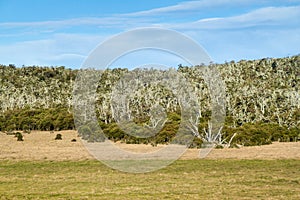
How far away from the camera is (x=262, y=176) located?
26.4 metres

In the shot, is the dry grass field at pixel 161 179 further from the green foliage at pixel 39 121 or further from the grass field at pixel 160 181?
the green foliage at pixel 39 121

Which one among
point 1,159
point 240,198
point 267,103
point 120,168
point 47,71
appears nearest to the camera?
point 240,198

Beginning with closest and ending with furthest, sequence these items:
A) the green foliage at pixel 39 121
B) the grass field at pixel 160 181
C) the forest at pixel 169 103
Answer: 1. the grass field at pixel 160 181
2. the forest at pixel 169 103
3. the green foliage at pixel 39 121

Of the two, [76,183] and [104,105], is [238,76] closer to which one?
[104,105]

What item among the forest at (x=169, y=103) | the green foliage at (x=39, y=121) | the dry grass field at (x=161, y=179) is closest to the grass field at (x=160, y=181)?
the dry grass field at (x=161, y=179)

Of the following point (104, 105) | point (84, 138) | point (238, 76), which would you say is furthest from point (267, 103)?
point (238, 76)

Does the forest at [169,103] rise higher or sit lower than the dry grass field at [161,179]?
higher

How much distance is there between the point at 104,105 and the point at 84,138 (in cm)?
3035

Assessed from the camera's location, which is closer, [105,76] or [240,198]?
[240,198]

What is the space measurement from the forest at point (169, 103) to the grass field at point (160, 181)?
11.9 m

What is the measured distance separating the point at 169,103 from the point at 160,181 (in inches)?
2885

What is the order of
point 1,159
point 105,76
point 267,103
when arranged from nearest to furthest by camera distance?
1. point 1,159
2. point 267,103
3. point 105,76

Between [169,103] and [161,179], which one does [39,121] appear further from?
[161,179]

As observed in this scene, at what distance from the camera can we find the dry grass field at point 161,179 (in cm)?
2120
